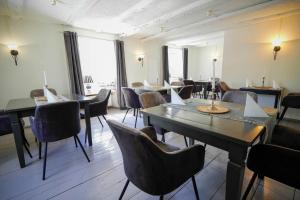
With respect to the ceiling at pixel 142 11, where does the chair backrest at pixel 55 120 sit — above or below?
below

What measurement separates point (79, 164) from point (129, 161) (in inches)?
51.0

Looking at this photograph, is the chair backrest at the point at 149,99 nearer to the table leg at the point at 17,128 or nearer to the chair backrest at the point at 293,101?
the table leg at the point at 17,128

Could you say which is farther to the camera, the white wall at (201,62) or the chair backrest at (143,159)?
the white wall at (201,62)

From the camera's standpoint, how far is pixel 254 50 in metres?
4.25

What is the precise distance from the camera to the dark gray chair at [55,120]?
1.63 meters

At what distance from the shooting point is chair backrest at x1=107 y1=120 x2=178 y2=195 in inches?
33.6

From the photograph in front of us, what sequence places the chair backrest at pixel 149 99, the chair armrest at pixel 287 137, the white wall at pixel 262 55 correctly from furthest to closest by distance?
the white wall at pixel 262 55 < the chair backrest at pixel 149 99 < the chair armrest at pixel 287 137

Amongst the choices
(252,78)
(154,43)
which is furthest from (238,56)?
(154,43)

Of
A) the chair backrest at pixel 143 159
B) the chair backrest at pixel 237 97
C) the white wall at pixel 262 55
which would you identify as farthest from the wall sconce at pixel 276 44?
the chair backrest at pixel 143 159

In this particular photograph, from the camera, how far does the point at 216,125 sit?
46.6 inches

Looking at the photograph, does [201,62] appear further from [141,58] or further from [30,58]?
[30,58]

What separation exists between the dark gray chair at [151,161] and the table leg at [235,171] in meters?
0.23

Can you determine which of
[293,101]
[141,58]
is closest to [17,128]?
[141,58]

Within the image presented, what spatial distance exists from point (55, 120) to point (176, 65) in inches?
256
